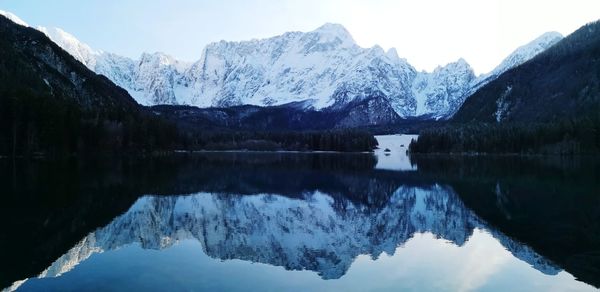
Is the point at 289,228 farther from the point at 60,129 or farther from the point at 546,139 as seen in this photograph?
the point at 546,139

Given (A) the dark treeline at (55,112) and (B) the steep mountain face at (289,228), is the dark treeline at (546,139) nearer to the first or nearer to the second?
(A) the dark treeline at (55,112)

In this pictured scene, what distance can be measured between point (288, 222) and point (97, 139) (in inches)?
3949

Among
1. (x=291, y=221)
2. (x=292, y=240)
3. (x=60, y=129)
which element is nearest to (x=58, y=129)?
(x=60, y=129)

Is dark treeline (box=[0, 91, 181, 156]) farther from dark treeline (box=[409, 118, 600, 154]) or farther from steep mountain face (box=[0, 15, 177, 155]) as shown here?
dark treeline (box=[409, 118, 600, 154])

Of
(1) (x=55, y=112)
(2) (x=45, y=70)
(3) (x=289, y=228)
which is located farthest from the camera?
(2) (x=45, y=70)

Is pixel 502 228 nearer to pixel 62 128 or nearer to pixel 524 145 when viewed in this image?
pixel 62 128

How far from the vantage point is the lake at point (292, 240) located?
1855cm

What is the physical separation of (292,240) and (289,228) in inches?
158

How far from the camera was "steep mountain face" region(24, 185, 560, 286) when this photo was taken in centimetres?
2283

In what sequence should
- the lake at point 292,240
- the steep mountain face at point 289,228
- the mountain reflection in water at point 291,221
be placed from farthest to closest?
the steep mountain face at point 289,228
the mountain reflection in water at point 291,221
the lake at point 292,240

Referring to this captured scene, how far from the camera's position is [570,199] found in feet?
139

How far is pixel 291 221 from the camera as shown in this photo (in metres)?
33.8

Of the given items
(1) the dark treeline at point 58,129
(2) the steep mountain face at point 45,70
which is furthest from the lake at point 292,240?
(2) the steep mountain face at point 45,70

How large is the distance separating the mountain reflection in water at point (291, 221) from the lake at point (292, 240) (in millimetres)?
96
